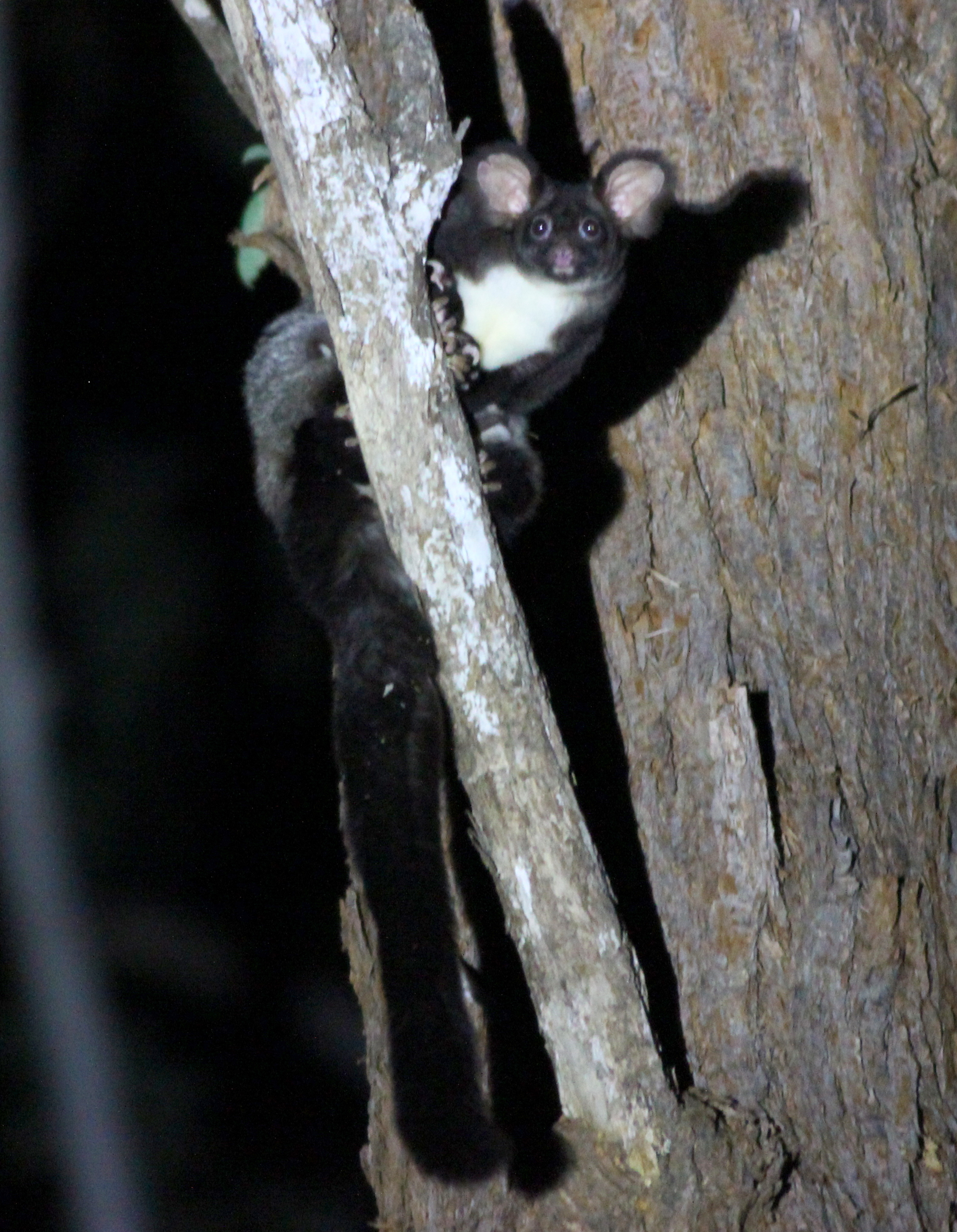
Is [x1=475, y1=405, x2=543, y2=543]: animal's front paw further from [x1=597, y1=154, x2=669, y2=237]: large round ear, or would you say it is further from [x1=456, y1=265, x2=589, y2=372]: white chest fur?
[x1=597, y1=154, x2=669, y2=237]: large round ear

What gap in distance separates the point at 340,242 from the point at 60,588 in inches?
140

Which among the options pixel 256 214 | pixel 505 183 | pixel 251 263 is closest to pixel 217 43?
pixel 256 214

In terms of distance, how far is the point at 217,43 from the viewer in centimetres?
443

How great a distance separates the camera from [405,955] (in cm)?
271

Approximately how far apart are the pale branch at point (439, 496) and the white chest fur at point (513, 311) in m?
0.68

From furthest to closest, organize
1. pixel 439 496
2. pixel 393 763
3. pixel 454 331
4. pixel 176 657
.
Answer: pixel 176 657, pixel 454 331, pixel 393 763, pixel 439 496

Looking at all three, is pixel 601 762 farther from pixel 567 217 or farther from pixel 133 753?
pixel 133 753

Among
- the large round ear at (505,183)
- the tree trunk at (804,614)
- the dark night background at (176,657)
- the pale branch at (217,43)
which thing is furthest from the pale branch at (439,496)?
the dark night background at (176,657)

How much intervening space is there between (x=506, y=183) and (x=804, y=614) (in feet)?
4.29

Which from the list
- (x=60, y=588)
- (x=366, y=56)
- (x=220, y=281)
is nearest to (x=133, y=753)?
(x=60, y=588)

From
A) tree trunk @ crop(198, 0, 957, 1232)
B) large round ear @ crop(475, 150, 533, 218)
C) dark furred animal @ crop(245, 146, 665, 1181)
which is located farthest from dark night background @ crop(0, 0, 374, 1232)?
large round ear @ crop(475, 150, 533, 218)

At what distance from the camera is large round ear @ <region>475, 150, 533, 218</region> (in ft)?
10.9

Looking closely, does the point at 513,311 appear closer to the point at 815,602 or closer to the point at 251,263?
the point at 815,602

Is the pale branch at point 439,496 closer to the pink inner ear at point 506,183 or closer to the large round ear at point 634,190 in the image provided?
the pink inner ear at point 506,183
